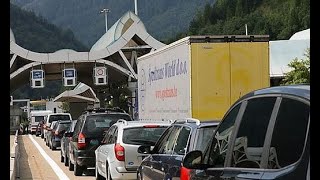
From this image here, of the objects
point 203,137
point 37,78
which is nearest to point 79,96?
point 37,78

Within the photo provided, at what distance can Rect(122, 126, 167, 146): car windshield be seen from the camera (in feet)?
42.0

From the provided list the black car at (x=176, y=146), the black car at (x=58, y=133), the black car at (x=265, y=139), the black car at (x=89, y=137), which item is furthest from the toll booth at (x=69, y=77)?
the black car at (x=265, y=139)

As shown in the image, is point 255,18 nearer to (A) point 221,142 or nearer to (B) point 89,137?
(B) point 89,137

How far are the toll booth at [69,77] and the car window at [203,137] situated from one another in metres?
35.8

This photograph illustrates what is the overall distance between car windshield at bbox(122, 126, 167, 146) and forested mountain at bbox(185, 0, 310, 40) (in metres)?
94.5

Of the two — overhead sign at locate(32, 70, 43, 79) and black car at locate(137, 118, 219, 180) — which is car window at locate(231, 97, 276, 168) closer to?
black car at locate(137, 118, 219, 180)

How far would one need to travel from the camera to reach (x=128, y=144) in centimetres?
1271

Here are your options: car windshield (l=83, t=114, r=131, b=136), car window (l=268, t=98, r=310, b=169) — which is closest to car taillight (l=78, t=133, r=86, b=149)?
car windshield (l=83, t=114, r=131, b=136)

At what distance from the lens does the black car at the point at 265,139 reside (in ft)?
14.0

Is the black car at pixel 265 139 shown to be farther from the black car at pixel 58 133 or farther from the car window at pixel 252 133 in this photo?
the black car at pixel 58 133

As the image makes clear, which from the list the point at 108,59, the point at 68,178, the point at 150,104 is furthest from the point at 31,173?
the point at 108,59

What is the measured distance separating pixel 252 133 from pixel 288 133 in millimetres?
669

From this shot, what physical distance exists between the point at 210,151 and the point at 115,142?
7.00 metres
